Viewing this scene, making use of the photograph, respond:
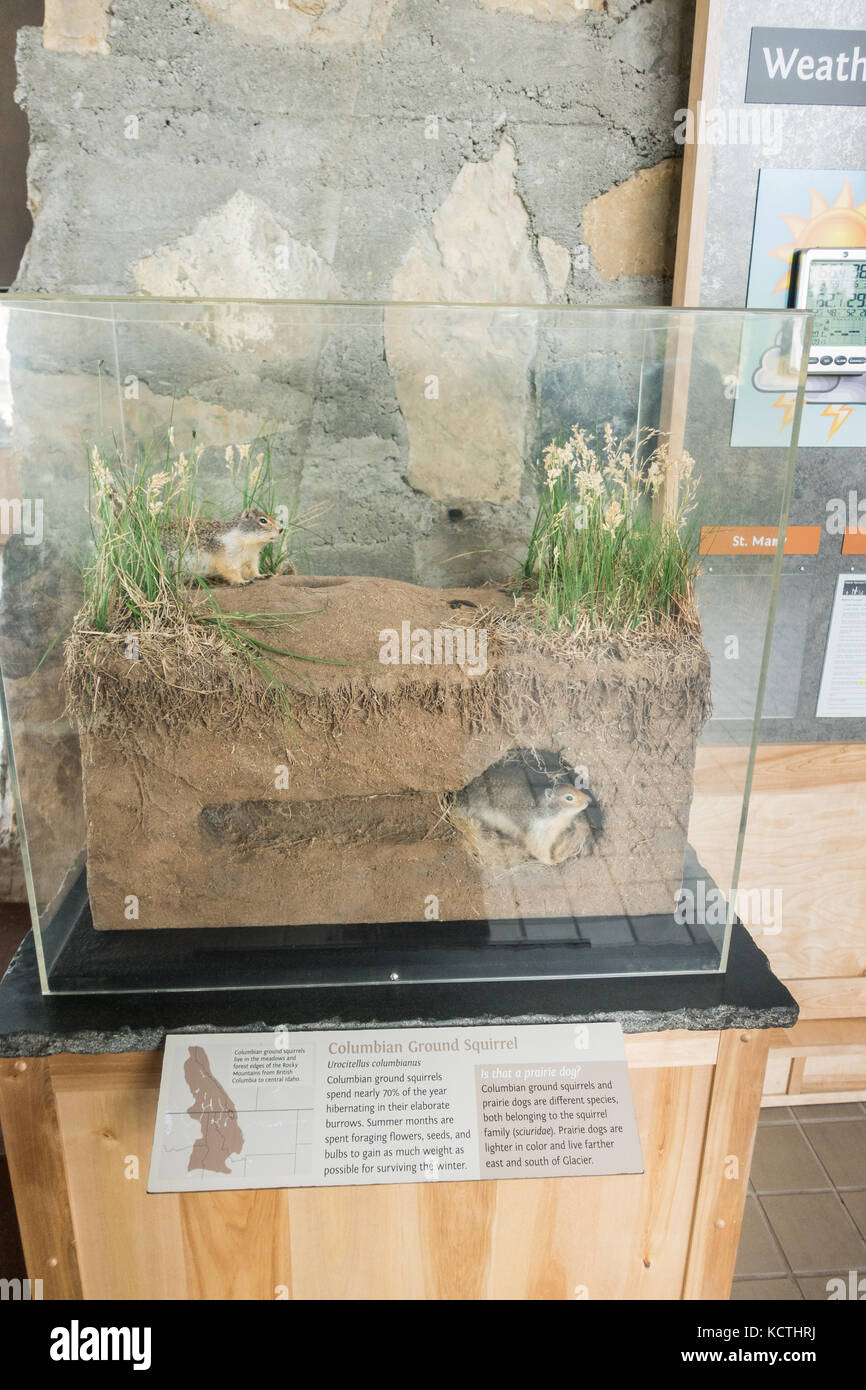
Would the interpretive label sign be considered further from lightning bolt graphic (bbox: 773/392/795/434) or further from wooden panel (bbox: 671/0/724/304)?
wooden panel (bbox: 671/0/724/304)

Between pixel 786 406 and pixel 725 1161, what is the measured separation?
3.30 ft

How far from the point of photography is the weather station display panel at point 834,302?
169cm

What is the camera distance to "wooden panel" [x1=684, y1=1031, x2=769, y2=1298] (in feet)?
4.17

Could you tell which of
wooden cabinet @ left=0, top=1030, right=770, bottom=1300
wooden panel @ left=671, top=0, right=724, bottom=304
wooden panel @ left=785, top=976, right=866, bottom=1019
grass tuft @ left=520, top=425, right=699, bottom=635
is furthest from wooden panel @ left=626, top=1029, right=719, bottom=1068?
wooden panel @ left=671, top=0, right=724, bottom=304

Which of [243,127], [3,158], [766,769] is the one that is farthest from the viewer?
[766,769]

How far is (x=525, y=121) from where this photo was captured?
1.64 metres

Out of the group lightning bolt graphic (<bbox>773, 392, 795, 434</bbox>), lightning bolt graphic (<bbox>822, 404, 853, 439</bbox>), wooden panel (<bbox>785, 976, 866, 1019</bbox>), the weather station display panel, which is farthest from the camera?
wooden panel (<bbox>785, 976, 866, 1019</bbox>)

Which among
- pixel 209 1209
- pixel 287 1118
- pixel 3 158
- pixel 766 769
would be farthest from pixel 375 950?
pixel 3 158

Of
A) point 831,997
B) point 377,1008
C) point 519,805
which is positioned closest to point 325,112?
point 519,805

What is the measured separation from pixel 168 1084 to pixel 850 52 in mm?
1946

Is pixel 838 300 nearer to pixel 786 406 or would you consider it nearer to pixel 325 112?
pixel 786 406

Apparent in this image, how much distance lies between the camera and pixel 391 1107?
1.13 meters

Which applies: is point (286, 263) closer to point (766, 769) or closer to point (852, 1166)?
point (766, 769)

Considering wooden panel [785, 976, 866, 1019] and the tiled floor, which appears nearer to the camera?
the tiled floor
